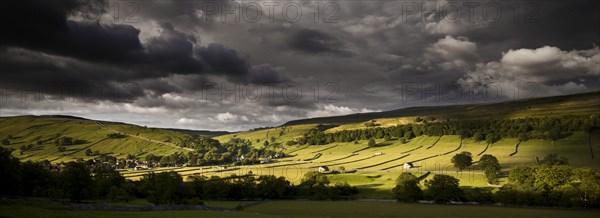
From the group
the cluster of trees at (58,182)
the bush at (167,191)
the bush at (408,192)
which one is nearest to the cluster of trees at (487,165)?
the bush at (408,192)

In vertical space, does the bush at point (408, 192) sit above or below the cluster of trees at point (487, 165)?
below

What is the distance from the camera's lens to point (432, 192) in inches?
4176

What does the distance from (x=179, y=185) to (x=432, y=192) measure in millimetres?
74817

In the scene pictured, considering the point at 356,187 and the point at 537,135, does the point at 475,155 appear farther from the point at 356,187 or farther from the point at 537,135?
the point at 356,187

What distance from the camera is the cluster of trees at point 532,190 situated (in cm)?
9006

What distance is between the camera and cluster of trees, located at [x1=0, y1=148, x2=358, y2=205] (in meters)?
89.4

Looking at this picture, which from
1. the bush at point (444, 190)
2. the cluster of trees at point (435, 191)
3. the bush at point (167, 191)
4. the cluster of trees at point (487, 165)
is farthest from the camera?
the cluster of trees at point (487, 165)

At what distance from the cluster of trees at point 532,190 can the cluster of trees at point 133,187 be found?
24787 millimetres

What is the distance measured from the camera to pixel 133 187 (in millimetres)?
111125

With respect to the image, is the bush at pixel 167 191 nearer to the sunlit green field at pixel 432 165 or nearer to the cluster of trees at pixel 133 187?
the cluster of trees at pixel 133 187

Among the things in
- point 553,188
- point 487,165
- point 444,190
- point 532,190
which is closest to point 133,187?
point 444,190

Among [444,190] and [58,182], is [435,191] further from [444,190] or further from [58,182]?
[58,182]

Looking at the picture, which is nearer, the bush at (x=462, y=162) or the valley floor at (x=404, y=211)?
the valley floor at (x=404, y=211)

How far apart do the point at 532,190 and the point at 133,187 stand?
118834mm
